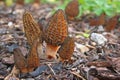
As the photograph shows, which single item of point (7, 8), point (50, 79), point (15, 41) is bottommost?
point (50, 79)

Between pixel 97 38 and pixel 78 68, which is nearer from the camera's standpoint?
pixel 78 68

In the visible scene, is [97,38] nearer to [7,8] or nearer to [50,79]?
[50,79]

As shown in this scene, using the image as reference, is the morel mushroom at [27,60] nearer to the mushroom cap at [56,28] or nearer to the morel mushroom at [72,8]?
the mushroom cap at [56,28]

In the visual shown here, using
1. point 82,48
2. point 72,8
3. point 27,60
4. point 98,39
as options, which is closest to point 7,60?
point 27,60

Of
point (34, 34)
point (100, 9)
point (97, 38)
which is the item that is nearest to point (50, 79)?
point (34, 34)

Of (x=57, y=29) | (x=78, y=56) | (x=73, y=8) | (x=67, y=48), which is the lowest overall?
(x=78, y=56)

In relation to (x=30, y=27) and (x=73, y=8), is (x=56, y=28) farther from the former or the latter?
(x=73, y=8)

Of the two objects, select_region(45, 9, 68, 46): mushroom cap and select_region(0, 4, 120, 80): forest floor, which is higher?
select_region(45, 9, 68, 46): mushroom cap

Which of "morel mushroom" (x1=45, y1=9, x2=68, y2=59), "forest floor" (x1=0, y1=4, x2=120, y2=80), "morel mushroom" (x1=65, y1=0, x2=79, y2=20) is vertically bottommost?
"forest floor" (x1=0, y1=4, x2=120, y2=80)

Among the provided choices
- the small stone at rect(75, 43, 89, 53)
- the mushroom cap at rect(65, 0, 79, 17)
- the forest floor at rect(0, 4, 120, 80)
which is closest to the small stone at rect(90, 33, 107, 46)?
the forest floor at rect(0, 4, 120, 80)

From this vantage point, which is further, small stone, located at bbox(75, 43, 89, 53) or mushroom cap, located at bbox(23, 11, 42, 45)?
small stone, located at bbox(75, 43, 89, 53)

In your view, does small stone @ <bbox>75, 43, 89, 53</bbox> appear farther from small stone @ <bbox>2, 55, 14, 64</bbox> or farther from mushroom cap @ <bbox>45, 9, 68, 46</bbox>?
small stone @ <bbox>2, 55, 14, 64</bbox>
